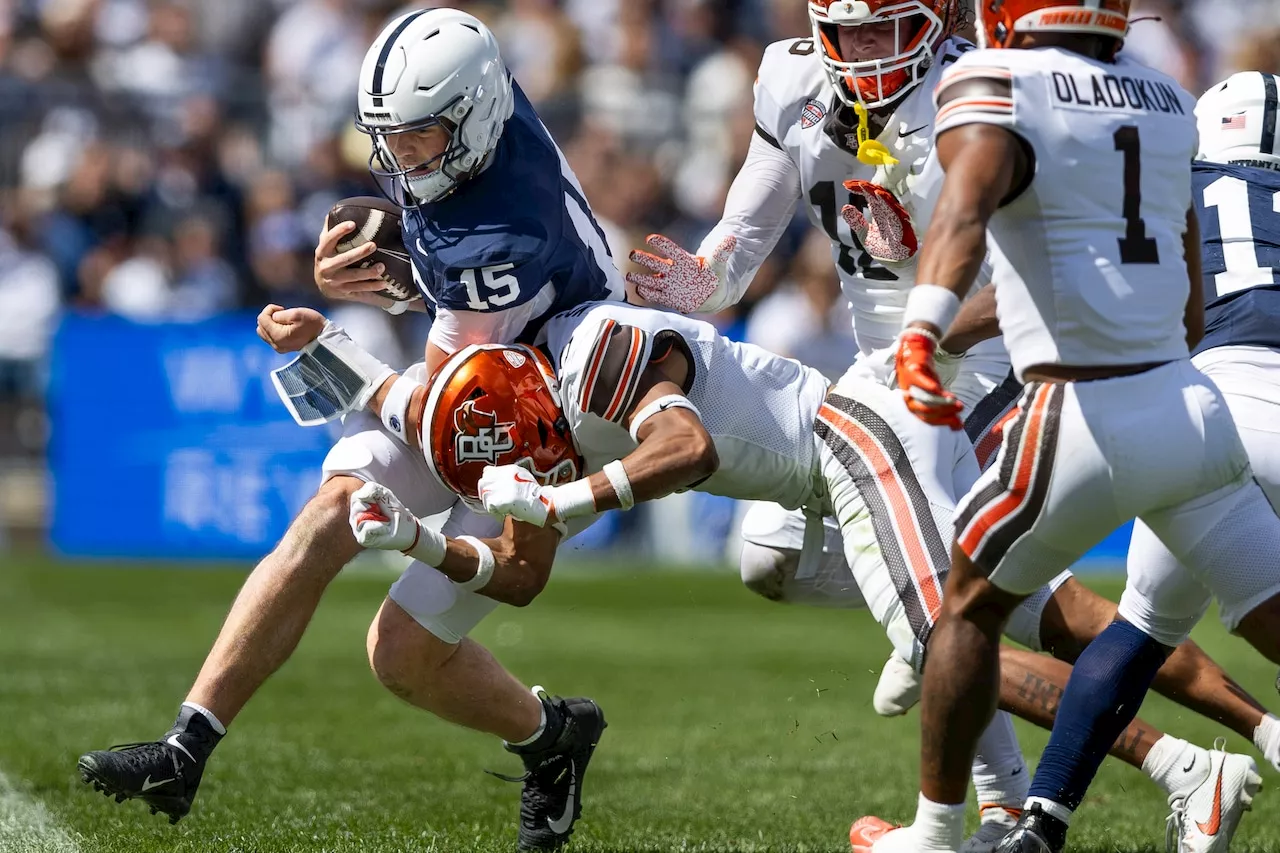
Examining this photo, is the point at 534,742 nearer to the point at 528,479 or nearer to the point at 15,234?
the point at 528,479

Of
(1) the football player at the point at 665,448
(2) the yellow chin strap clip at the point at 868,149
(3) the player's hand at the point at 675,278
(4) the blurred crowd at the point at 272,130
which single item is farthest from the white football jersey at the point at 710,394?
(4) the blurred crowd at the point at 272,130

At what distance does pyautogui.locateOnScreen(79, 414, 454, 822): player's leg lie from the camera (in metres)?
4.29

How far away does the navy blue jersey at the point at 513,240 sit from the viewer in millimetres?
4652

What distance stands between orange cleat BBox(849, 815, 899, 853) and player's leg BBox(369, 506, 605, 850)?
3.19 feet

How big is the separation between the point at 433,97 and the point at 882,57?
1191 mm

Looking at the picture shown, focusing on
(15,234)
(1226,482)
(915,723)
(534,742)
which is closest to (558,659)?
(915,723)

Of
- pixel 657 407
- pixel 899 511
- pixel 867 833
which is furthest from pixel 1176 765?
pixel 657 407

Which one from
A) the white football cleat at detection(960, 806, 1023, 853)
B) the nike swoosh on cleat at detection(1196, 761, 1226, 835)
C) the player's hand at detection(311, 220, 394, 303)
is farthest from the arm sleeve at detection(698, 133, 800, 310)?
the nike swoosh on cleat at detection(1196, 761, 1226, 835)

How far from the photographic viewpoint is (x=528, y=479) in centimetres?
419

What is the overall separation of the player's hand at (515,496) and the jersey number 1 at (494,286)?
620 mm

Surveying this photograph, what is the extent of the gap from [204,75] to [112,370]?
331 centimetres

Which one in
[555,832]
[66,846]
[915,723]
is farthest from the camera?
[915,723]

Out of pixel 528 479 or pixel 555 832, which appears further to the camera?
pixel 555 832

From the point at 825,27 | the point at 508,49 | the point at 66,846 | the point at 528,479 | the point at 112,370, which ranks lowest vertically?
the point at 112,370
